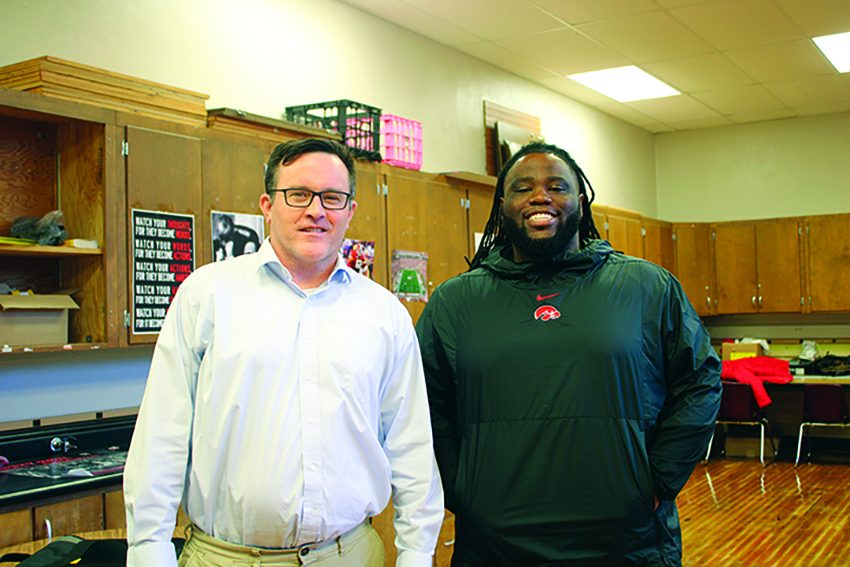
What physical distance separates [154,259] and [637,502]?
232 cm

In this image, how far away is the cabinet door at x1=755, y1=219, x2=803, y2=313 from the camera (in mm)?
9133

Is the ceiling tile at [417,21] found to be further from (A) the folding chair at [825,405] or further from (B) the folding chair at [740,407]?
(A) the folding chair at [825,405]

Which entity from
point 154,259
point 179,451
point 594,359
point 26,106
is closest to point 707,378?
point 594,359

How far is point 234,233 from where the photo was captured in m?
3.94

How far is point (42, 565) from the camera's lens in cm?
216

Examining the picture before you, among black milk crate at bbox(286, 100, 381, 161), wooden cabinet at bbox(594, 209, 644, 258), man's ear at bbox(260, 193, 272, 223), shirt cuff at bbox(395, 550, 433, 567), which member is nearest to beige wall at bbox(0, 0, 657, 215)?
black milk crate at bbox(286, 100, 381, 161)

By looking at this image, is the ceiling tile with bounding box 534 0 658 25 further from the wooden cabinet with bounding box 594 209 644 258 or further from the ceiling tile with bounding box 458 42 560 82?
the wooden cabinet with bounding box 594 209 644 258

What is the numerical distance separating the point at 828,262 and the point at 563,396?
26.1ft

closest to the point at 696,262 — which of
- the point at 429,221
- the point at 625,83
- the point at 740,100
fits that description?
the point at 740,100

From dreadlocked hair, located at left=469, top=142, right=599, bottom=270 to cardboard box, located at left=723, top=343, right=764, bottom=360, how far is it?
22.0 ft

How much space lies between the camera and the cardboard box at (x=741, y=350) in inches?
345

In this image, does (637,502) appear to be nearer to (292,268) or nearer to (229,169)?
(292,268)

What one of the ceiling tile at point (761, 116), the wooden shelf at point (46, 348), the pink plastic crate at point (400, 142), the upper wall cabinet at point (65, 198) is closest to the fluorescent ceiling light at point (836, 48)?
the ceiling tile at point (761, 116)

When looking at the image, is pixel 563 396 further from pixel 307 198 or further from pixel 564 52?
pixel 564 52
